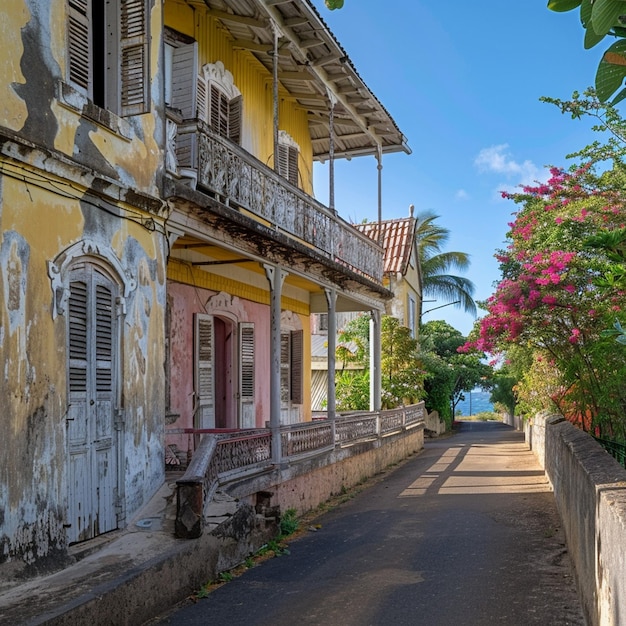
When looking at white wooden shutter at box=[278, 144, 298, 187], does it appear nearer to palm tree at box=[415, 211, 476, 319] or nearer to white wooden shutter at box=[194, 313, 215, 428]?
white wooden shutter at box=[194, 313, 215, 428]

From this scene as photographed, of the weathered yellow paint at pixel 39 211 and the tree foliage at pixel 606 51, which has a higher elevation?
the weathered yellow paint at pixel 39 211

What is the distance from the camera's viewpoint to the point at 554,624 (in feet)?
20.5

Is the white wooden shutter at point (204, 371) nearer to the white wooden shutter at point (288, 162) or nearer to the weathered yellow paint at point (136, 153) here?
the white wooden shutter at point (288, 162)

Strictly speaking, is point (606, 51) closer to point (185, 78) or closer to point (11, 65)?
point (11, 65)

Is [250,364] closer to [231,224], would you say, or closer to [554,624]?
[231,224]

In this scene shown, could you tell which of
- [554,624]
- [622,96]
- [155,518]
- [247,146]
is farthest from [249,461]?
[622,96]

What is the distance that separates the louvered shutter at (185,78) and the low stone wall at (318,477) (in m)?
5.48

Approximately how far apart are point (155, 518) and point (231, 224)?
13.5 ft

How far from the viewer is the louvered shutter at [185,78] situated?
11094 millimetres

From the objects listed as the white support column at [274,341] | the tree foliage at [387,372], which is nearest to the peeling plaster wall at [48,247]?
the white support column at [274,341]

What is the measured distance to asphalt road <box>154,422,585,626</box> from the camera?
6.60 m

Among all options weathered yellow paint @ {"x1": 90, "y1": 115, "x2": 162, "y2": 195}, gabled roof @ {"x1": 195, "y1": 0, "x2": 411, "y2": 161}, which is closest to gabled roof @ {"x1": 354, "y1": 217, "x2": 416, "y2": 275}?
gabled roof @ {"x1": 195, "y1": 0, "x2": 411, "y2": 161}

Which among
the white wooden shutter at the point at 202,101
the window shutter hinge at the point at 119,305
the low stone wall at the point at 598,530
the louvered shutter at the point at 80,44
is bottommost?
the low stone wall at the point at 598,530

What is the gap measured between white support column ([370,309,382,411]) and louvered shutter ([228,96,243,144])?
6.38 metres
